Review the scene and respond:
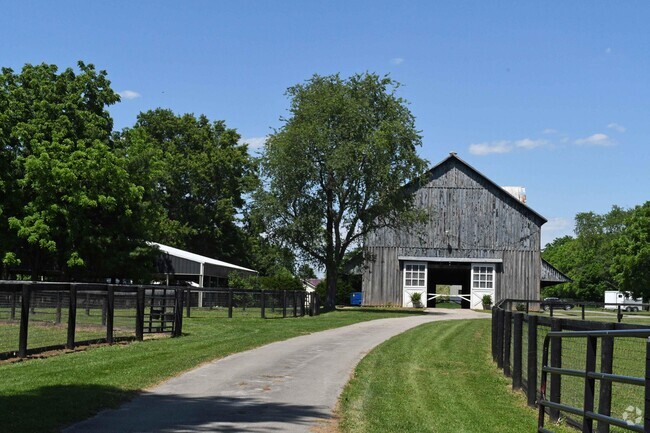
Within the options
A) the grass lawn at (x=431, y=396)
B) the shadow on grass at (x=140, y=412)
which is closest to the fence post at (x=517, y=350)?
the grass lawn at (x=431, y=396)

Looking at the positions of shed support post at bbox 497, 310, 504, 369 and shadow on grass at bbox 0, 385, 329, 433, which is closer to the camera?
shadow on grass at bbox 0, 385, 329, 433

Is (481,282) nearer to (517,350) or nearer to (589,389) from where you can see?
(517,350)

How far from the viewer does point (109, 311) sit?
19.9 meters

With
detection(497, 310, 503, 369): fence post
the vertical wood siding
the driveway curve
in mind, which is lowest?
the driveway curve

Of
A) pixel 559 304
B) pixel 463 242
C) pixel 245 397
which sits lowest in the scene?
pixel 245 397

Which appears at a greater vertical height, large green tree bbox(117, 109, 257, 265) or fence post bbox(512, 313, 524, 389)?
large green tree bbox(117, 109, 257, 265)

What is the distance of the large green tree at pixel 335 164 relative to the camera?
1916 inches

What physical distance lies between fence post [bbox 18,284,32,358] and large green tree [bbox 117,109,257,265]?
189 ft

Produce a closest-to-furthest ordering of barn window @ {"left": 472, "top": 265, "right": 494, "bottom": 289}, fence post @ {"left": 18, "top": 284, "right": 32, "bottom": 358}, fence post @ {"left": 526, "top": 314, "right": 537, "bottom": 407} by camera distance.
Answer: fence post @ {"left": 526, "top": 314, "right": 537, "bottom": 407} → fence post @ {"left": 18, "top": 284, "right": 32, "bottom": 358} → barn window @ {"left": 472, "top": 265, "right": 494, "bottom": 289}

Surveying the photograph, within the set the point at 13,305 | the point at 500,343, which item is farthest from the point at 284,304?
the point at 13,305

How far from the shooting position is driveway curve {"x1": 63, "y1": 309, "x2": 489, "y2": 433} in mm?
9609

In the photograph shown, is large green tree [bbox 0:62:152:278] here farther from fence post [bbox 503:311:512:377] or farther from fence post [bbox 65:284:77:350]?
fence post [bbox 503:311:512:377]

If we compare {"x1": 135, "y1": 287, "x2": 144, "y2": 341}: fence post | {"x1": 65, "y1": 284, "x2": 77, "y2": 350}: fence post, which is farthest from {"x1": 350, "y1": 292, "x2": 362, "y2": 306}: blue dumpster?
{"x1": 65, "y1": 284, "x2": 77, "y2": 350}: fence post

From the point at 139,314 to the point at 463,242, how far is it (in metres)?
43.0
